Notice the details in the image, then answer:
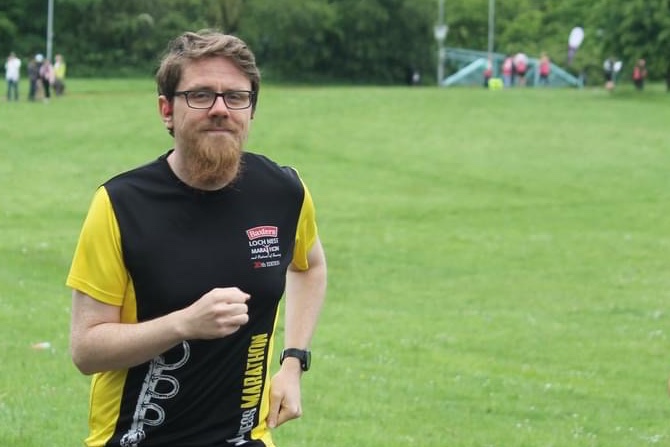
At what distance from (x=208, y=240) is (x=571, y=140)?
1488 inches

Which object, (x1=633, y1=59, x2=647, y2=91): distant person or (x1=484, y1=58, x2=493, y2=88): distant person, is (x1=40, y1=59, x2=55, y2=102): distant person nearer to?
(x1=633, y1=59, x2=647, y2=91): distant person

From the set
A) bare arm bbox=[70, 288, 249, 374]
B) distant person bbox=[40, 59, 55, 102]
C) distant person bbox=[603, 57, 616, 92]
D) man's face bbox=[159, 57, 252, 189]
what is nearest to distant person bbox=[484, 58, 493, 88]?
distant person bbox=[603, 57, 616, 92]

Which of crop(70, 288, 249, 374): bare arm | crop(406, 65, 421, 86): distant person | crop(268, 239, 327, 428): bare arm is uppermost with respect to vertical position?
crop(70, 288, 249, 374): bare arm

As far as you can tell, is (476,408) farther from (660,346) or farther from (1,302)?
(1,302)

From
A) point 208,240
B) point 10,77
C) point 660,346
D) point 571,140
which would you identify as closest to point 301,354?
point 208,240

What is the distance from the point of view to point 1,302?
48.9 ft

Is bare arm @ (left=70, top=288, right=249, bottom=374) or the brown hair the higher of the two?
the brown hair

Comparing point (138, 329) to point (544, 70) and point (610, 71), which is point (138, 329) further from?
point (544, 70)

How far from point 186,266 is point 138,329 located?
316 millimetres

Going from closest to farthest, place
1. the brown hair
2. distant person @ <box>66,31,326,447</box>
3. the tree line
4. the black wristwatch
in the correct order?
distant person @ <box>66,31,326,447</box> < the brown hair < the black wristwatch < the tree line

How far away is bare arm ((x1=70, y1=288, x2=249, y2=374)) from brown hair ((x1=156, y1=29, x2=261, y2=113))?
2.37ft

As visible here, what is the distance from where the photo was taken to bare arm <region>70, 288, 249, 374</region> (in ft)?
12.4

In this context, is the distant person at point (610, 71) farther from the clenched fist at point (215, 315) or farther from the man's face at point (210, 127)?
the clenched fist at point (215, 315)

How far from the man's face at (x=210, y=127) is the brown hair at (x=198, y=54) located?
3 cm
